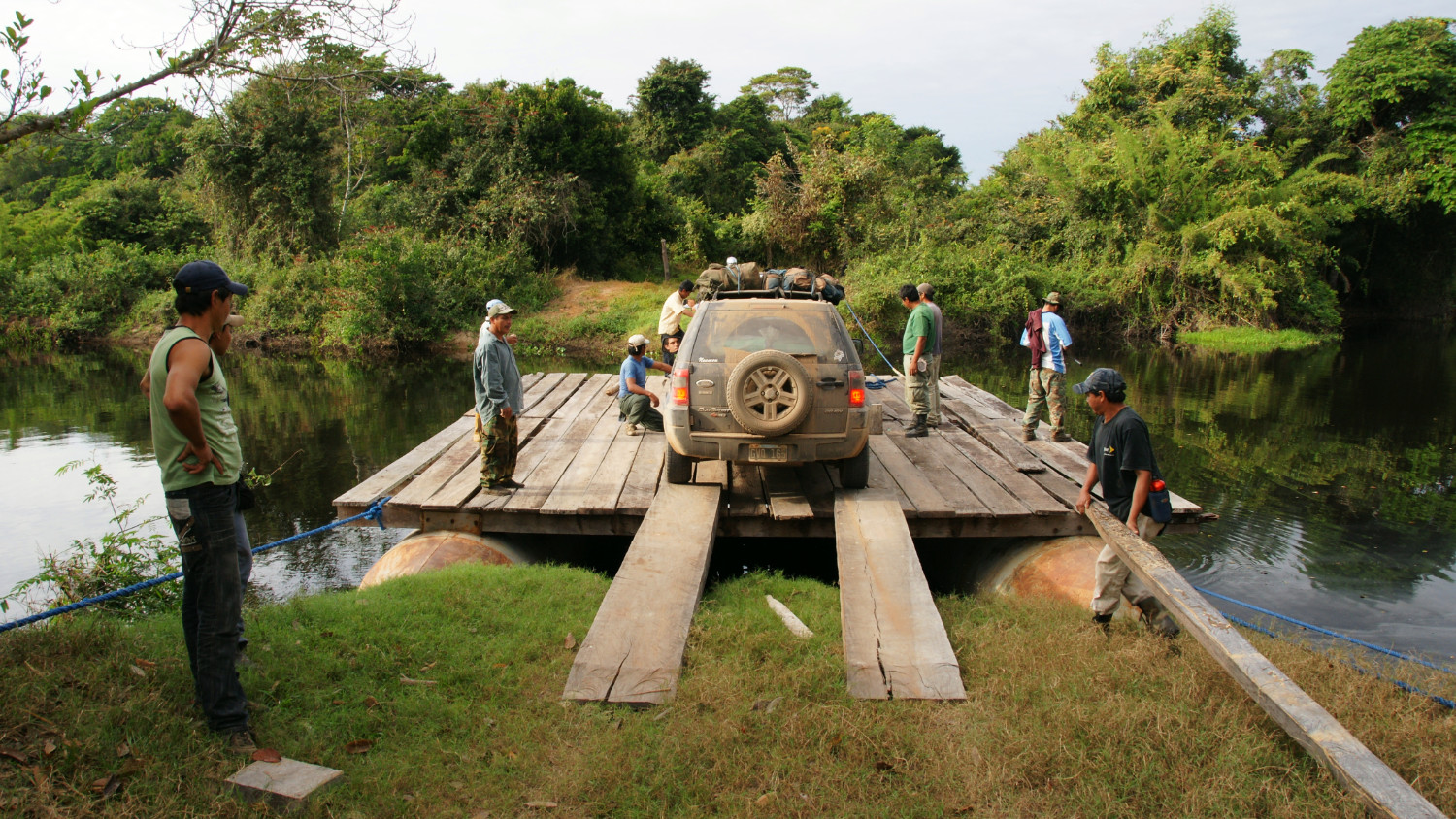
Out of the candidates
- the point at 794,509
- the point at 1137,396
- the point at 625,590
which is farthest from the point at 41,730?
the point at 1137,396

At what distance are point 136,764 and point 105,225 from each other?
4089 cm

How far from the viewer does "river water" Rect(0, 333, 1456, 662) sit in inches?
321

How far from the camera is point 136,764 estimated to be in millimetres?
3402

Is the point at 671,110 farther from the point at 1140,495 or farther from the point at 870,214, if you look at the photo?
the point at 1140,495

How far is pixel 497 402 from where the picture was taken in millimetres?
7094

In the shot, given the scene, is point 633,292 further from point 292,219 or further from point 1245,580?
point 1245,580

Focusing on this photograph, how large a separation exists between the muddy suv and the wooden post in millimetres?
2326

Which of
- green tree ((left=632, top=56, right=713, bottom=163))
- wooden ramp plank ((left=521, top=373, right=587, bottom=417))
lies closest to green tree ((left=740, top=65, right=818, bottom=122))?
green tree ((left=632, top=56, right=713, bottom=163))

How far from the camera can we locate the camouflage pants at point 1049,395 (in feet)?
30.1

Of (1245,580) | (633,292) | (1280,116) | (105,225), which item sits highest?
(1280,116)

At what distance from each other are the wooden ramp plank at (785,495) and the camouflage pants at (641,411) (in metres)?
2.20

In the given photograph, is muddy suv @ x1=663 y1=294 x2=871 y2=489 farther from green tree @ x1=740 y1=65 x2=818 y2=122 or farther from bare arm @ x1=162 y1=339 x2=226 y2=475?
green tree @ x1=740 y1=65 x2=818 y2=122

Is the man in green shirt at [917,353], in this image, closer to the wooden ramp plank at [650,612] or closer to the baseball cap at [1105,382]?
the wooden ramp plank at [650,612]

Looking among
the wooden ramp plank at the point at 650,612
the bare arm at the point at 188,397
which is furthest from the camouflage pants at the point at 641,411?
the bare arm at the point at 188,397
